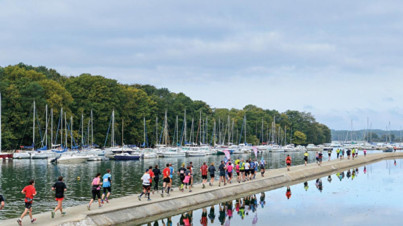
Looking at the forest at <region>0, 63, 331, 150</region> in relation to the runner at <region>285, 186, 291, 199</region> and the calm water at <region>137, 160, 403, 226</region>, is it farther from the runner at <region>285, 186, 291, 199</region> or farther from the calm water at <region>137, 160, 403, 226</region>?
the calm water at <region>137, 160, 403, 226</region>

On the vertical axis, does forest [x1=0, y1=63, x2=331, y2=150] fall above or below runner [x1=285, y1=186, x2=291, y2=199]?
above

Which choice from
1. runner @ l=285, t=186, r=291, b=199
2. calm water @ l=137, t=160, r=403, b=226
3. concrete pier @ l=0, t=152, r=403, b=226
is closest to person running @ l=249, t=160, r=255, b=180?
concrete pier @ l=0, t=152, r=403, b=226

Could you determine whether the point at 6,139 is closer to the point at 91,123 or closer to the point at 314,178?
the point at 91,123

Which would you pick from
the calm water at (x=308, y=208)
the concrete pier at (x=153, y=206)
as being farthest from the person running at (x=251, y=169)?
the calm water at (x=308, y=208)

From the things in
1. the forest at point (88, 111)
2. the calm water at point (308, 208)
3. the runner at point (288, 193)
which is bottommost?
the calm water at point (308, 208)

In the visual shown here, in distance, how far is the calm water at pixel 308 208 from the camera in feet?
104

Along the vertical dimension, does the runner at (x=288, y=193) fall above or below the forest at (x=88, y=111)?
below

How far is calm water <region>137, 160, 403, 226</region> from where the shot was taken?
104 feet

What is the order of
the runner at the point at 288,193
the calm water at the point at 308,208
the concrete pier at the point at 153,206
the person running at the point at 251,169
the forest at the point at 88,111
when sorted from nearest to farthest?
the concrete pier at the point at 153,206
the calm water at the point at 308,208
the runner at the point at 288,193
the person running at the point at 251,169
the forest at the point at 88,111

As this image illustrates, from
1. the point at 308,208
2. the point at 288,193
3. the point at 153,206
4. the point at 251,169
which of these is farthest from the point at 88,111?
the point at 153,206

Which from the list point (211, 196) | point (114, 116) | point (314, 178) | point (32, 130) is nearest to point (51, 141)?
point (32, 130)

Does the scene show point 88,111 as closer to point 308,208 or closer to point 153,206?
point 308,208

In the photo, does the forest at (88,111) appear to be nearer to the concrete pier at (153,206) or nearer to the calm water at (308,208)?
the concrete pier at (153,206)

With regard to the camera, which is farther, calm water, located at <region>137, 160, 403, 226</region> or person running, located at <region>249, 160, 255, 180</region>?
person running, located at <region>249, 160, 255, 180</region>
